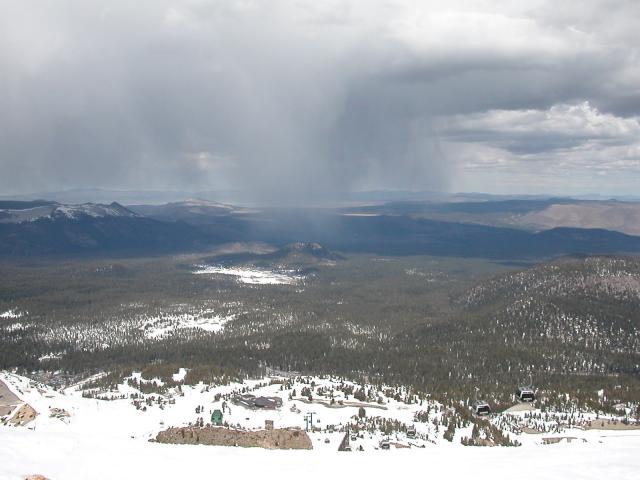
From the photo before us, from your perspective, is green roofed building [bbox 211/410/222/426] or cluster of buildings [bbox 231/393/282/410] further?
cluster of buildings [bbox 231/393/282/410]

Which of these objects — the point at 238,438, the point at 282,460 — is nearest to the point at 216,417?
the point at 238,438

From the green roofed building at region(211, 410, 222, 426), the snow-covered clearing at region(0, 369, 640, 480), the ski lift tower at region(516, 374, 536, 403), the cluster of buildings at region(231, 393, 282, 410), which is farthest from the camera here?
the ski lift tower at region(516, 374, 536, 403)

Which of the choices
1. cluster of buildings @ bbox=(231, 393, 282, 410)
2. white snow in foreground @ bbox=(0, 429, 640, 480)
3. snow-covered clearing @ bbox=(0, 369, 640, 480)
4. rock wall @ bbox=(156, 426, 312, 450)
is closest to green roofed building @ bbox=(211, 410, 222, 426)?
cluster of buildings @ bbox=(231, 393, 282, 410)

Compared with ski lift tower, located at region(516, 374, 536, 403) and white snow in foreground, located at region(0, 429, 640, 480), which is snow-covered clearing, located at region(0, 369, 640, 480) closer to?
white snow in foreground, located at region(0, 429, 640, 480)

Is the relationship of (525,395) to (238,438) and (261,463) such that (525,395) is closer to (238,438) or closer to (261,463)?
(238,438)

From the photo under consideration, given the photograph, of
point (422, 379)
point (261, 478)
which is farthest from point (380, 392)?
point (261, 478)

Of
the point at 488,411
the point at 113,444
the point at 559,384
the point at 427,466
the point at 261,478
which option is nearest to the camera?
the point at 261,478

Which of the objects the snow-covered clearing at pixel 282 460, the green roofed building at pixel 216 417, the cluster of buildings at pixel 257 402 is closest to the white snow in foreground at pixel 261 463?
the snow-covered clearing at pixel 282 460

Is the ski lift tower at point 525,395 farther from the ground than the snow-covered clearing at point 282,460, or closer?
closer

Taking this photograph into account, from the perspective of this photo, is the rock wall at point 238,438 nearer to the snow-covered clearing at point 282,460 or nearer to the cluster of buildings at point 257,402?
the snow-covered clearing at point 282,460

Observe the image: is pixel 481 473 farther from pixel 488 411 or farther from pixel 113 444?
pixel 488 411

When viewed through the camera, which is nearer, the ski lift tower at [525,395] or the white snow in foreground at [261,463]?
the white snow in foreground at [261,463]
